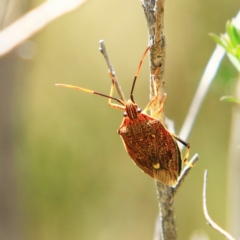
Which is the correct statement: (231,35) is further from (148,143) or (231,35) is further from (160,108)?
(148,143)

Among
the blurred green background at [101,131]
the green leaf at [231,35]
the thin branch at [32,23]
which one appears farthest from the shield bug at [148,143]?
the blurred green background at [101,131]

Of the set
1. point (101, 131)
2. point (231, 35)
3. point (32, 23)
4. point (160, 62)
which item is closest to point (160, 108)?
point (160, 62)

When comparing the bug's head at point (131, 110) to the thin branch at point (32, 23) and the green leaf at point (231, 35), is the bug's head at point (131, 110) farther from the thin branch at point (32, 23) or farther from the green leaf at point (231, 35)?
the thin branch at point (32, 23)

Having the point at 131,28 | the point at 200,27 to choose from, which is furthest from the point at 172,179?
the point at 131,28

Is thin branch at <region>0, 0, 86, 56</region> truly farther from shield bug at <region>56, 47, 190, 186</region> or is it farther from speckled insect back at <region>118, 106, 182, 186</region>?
speckled insect back at <region>118, 106, 182, 186</region>

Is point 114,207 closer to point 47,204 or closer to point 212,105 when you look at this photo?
point 47,204
